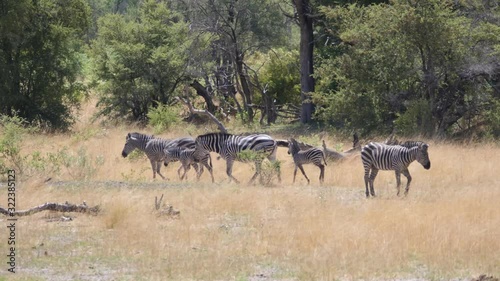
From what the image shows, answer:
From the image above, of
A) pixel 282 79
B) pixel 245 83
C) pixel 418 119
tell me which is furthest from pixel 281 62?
pixel 418 119

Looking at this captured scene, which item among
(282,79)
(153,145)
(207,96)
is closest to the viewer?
(153,145)

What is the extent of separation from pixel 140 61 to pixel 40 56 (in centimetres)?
577

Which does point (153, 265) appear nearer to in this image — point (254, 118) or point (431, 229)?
point (431, 229)

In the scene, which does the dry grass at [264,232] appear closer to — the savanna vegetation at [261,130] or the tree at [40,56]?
the savanna vegetation at [261,130]

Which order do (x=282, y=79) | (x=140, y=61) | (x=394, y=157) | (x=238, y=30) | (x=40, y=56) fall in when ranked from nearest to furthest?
Answer: (x=394, y=157)
(x=40, y=56)
(x=140, y=61)
(x=238, y=30)
(x=282, y=79)

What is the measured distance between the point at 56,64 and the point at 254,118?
423 inches

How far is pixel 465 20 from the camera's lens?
28.4 metres

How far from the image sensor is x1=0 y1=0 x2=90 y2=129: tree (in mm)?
33531

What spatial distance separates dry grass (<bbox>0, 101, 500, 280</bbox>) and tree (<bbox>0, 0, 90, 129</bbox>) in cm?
1509

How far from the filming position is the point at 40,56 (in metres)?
35.1

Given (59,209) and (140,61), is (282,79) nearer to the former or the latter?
(140,61)

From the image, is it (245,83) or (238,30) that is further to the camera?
(245,83)

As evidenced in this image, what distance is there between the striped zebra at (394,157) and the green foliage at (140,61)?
21.8m

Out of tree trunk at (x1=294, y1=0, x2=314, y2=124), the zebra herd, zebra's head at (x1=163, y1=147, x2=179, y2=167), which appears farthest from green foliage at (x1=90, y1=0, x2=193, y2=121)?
zebra's head at (x1=163, y1=147, x2=179, y2=167)
